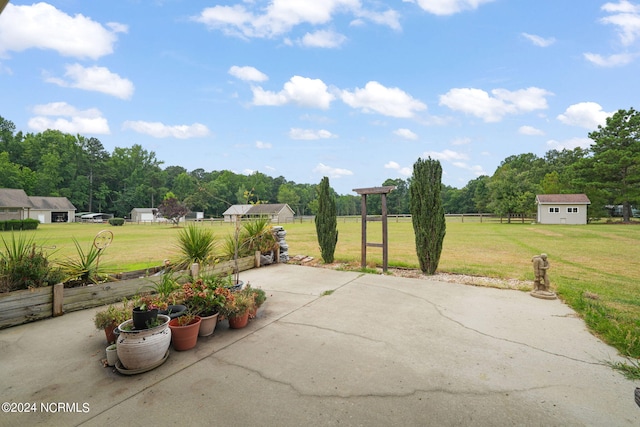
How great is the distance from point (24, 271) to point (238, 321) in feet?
9.62

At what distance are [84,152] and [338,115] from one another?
214 feet

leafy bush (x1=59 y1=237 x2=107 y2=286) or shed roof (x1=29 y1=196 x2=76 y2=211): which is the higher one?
shed roof (x1=29 y1=196 x2=76 y2=211)

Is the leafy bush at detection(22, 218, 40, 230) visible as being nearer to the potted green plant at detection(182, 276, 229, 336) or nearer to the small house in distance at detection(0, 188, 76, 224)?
the small house in distance at detection(0, 188, 76, 224)

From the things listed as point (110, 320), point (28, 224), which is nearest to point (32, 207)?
point (28, 224)

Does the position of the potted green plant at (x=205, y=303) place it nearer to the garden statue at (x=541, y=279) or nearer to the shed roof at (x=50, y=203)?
the garden statue at (x=541, y=279)

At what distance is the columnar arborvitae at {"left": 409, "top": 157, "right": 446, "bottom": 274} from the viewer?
6629 mm

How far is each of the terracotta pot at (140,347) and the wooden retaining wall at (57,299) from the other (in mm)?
1520

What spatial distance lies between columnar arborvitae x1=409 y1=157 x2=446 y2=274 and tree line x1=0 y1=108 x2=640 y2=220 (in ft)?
63.6

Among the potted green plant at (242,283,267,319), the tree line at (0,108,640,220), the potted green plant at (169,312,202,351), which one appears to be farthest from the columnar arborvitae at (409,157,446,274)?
the tree line at (0,108,640,220)

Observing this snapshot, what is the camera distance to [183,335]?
2941 mm

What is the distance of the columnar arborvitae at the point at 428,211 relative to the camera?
663 cm

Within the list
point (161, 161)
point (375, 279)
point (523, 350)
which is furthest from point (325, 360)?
point (161, 161)

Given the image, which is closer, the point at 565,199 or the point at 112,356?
the point at 112,356

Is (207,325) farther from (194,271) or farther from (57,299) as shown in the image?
(57,299)
